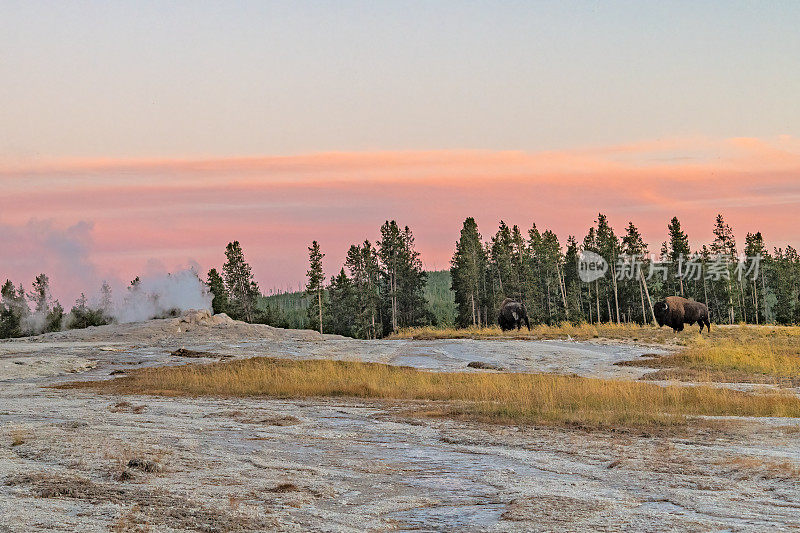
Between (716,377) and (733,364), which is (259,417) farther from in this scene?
(733,364)

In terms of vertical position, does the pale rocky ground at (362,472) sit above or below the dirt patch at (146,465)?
below

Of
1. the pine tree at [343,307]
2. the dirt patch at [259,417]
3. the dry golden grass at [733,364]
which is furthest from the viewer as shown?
the pine tree at [343,307]

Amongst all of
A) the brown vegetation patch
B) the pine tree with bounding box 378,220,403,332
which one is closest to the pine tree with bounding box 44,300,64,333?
the pine tree with bounding box 378,220,403,332

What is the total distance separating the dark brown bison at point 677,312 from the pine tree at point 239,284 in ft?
210

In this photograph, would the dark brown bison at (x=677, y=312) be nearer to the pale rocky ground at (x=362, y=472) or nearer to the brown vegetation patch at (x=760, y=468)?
the pale rocky ground at (x=362, y=472)

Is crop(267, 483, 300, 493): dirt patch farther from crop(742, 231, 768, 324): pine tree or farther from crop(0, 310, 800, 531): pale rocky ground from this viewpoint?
crop(742, 231, 768, 324): pine tree

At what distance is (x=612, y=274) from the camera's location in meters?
113

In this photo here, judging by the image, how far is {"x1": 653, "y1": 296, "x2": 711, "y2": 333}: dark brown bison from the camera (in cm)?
5528

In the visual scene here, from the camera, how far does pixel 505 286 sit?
351 feet

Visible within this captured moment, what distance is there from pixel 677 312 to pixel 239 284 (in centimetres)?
6777

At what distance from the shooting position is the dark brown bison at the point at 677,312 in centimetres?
5528

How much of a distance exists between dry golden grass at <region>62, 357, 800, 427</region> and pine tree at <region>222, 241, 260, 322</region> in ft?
253

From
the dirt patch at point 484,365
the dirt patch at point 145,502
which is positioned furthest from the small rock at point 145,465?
the dirt patch at point 484,365

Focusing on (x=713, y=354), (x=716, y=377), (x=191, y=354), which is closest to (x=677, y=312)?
(x=713, y=354)
